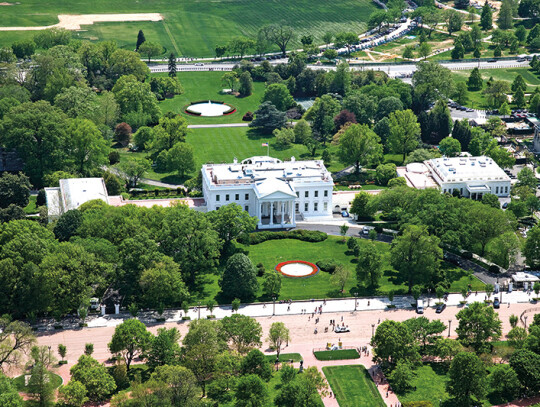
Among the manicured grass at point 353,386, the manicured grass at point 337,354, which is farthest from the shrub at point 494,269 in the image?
the manicured grass at point 353,386

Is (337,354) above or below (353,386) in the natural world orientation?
above

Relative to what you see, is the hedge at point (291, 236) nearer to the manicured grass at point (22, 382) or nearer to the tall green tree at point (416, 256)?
the tall green tree at point (416, 256)

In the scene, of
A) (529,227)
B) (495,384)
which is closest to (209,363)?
(495,384)

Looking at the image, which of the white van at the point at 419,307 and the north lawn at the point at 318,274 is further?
the north lawn at the point at 318,274

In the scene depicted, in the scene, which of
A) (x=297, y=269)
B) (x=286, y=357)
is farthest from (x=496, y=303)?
(x=286, y=357)

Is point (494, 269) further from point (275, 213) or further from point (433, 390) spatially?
point (275, 213)

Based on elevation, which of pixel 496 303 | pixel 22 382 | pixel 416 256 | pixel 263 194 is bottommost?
pixel 496 303

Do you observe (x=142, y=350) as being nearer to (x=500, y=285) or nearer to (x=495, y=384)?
(x=495, y=384)
